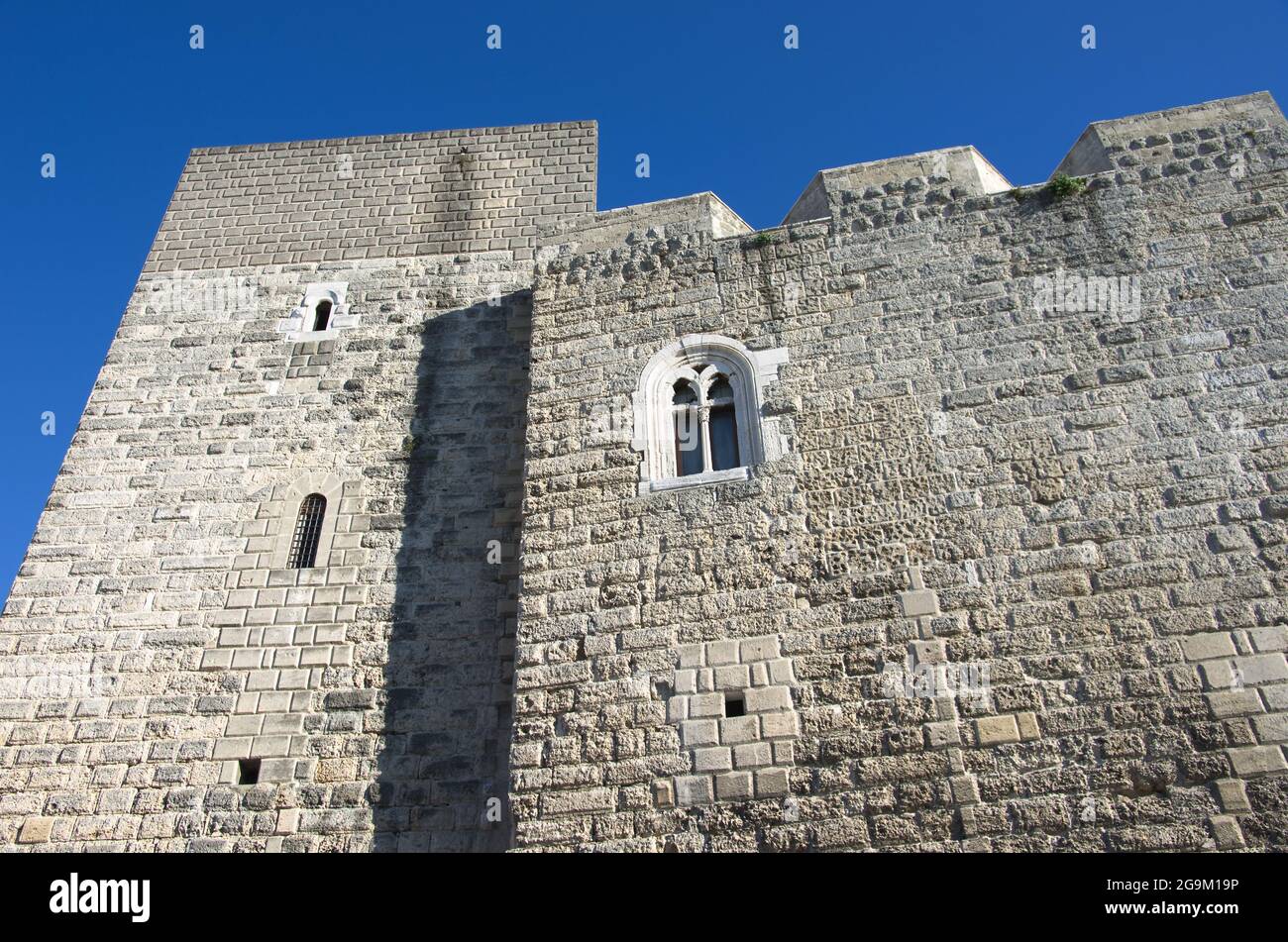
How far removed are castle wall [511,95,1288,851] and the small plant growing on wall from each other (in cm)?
11

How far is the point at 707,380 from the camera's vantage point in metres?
6.52

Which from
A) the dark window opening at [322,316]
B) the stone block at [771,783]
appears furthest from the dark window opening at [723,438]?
the dark window opening at [322,316]

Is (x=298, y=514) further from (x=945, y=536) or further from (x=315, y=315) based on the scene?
(x=945, y=536)

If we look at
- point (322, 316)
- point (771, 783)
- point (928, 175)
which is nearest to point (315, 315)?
point (322, 316)

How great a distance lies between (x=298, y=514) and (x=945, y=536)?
Result: 14.5ft

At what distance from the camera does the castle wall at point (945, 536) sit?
188 inches

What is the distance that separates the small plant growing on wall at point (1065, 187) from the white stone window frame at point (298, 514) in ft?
17.3

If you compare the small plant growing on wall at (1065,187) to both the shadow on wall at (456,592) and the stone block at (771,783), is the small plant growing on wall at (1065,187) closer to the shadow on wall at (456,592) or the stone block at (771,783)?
the shadow on wall at (456,592)

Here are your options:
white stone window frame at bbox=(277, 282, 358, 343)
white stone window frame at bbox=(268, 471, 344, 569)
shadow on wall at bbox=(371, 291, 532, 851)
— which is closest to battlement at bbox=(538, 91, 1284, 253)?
shadow on wall at bbox=(371, 291, 532, 851)

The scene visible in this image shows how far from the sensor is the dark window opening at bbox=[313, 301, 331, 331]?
835 cm

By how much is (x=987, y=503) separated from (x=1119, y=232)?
219 centimetres
